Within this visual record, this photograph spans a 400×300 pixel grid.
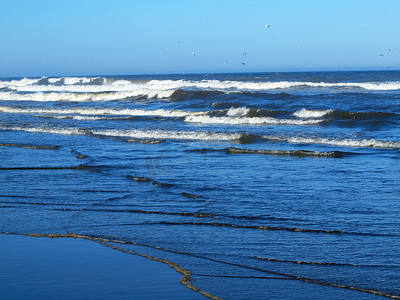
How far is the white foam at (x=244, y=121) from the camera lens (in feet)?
68.1

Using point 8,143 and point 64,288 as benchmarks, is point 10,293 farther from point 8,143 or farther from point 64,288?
point 8,143

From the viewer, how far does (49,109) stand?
3291cm

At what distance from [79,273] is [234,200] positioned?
3397 millimetres

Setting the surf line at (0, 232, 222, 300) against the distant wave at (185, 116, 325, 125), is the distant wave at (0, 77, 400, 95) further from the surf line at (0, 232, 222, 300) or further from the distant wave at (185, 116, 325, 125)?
the surf line at (0, 232, 222, 300)

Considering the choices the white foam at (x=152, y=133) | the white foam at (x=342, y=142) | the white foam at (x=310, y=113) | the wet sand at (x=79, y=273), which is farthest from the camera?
the white foam at (x=310, y=113)

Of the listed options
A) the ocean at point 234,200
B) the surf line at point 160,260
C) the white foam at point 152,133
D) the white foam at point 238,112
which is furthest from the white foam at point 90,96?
the surf line at point 160,260

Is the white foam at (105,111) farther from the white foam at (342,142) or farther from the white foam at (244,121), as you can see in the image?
the white foam at (342,142)

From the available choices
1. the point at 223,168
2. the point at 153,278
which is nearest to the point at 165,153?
the point at 223,168

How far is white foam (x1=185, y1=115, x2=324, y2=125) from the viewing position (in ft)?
68.1

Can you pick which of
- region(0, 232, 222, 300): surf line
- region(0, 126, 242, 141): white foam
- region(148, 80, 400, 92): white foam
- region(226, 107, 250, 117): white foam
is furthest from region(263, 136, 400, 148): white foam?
region(148, 80, 400, 92): white foam

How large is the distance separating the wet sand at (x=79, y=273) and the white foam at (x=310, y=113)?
58.5 feet

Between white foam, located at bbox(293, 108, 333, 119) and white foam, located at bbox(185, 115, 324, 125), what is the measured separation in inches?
69.0

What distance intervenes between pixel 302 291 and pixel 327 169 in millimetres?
6315

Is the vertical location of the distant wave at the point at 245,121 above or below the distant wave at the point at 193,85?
below
